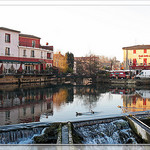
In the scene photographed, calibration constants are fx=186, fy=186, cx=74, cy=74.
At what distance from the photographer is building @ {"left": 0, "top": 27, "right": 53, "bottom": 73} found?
3862cm

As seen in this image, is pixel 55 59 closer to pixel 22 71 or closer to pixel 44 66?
pixel 44 66

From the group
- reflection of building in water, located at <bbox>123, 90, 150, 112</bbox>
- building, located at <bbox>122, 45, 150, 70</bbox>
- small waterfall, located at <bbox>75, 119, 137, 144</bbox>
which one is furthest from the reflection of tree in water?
building, located at <bbox>122, 45, 150, 70</bbox>

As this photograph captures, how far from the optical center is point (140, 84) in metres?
40.0

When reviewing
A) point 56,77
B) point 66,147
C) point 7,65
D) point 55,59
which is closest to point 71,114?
point 66,147

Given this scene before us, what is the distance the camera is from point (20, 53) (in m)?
42.8

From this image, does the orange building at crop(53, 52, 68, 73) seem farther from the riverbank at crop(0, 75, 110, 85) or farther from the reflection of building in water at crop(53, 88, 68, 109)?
the reflection of building in water at crop(53, 88, 68, 109)

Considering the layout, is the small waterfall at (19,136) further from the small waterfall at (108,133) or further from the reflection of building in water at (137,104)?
the reflection of building in water at (137,104)

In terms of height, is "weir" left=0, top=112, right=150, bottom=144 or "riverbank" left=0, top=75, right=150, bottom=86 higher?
"riverbank" left=0, top=75, right=150, bottom=86

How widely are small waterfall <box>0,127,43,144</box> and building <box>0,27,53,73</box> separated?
96.0 feet

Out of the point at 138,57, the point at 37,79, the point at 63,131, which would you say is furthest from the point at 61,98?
the point at 138,57

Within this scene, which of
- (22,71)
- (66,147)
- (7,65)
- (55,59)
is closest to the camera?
(66,147)

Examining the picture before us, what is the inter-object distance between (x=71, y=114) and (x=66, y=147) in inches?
422

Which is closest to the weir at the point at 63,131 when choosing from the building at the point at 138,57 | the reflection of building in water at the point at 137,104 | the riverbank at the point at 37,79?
the reflection of building in water at the point at 137,104

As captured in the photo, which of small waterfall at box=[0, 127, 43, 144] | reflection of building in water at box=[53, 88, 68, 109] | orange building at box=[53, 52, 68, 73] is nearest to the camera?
small waterfall at box=[0, 127, 43, 144]
